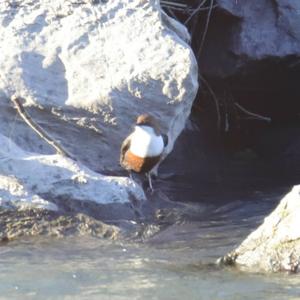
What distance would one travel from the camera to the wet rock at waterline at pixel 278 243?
459cm

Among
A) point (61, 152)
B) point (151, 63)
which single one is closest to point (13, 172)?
point (61, 152)

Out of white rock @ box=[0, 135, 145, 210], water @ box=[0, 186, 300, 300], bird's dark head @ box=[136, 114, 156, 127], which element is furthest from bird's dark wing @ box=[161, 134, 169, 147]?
white rock @ box=[0, 135, 145, 210]

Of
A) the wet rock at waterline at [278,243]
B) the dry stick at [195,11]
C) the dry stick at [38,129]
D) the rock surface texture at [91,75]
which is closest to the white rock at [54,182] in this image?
the dry stick at [38,129]

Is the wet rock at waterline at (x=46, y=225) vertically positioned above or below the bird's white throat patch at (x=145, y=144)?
below

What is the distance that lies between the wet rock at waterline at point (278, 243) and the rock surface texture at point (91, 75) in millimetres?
2602

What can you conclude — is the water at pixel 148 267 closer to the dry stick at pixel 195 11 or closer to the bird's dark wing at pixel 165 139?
the bird's dark wing at pixel 165 139

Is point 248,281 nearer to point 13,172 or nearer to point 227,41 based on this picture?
point 13,172

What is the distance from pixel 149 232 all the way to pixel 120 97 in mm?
1527

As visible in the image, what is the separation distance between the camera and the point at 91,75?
727cm

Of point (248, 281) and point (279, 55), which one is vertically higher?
point (279, 55)

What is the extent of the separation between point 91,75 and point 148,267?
2543 mm

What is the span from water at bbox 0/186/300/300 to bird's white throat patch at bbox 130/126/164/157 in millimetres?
709

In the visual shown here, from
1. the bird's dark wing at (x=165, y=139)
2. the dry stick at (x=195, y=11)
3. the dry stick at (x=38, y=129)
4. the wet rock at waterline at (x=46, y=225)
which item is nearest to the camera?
the wet rock at waterline at (x=46, y=225)

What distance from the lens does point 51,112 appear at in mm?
7242
